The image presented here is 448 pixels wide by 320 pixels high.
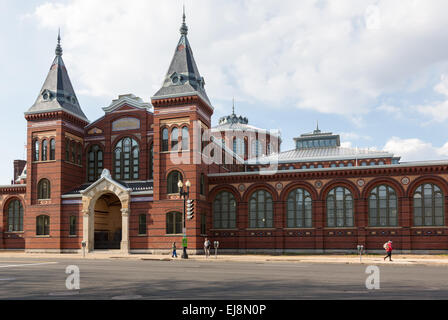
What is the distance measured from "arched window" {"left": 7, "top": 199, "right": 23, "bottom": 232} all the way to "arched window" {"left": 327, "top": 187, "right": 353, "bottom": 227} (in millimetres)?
33672

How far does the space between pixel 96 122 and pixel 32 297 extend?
36830 mm

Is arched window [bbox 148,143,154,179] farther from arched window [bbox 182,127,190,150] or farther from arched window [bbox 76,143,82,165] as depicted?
arched window [bbox 76,143,82,165]

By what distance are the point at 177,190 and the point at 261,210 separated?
26.7 feet

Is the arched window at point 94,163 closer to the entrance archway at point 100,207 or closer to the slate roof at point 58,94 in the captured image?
the entrance archway at point 100,207

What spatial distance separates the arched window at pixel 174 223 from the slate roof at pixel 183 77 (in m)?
10.9

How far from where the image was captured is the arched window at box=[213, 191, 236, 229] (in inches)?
1745

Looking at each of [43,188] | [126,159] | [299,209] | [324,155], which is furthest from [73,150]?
[324,155]

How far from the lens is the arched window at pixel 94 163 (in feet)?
160

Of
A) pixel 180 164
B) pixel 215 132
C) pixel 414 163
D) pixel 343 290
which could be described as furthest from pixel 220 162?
pixel 343 290

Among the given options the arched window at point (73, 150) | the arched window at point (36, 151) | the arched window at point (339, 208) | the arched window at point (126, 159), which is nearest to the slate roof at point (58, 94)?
the arched window at point (73, 150)

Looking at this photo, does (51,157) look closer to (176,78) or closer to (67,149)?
(67,149)

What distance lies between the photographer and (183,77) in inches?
1706
